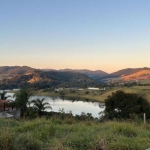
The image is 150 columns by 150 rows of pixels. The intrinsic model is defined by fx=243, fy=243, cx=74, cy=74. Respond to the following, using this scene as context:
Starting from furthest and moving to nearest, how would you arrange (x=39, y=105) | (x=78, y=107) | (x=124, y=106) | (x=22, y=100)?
(x=78, y=107) < (x=124, y=106) < (x=22, y=100) < (x=39, y=105)

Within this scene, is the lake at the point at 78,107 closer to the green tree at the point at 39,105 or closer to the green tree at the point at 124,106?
the green tree at the point at 124,106

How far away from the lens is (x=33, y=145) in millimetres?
4195

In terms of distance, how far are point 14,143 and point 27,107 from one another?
1077 inches

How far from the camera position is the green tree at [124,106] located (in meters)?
32.9

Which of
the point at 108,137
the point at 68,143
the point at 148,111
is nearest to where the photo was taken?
the point at 68,143

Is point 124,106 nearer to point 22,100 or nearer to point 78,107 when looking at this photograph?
point 22,100

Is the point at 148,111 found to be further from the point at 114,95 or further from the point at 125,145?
the point at 125,145

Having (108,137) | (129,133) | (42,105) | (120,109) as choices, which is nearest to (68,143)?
(108,137)

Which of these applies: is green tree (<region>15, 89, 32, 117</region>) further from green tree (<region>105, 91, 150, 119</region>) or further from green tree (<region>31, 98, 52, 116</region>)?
green tree (<region>105, 91, 150, 119</region>)

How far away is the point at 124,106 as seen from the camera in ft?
112

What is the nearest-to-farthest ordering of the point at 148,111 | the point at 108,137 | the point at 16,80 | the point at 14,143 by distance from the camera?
1. the point at 14,143
2. the point at 108,137
3. the point at 148,111
4. the point at 16,80

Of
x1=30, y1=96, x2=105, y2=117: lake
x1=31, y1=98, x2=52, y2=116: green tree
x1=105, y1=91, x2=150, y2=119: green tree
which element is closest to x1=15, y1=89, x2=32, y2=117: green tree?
x1=31, y1=98, x2=52, y2=116: green tree

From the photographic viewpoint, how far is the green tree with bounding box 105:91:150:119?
32.9 metres

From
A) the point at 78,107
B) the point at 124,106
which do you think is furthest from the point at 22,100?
the point at 78,107
